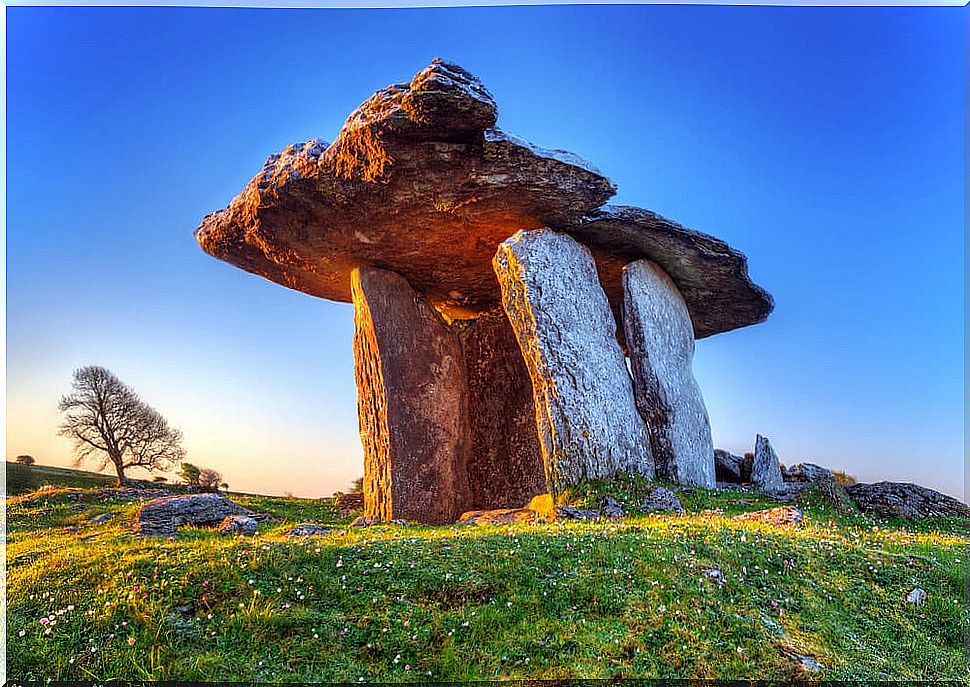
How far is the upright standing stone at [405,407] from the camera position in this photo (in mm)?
13914

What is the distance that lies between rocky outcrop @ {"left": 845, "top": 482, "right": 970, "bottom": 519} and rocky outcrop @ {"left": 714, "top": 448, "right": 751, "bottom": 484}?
138 inches

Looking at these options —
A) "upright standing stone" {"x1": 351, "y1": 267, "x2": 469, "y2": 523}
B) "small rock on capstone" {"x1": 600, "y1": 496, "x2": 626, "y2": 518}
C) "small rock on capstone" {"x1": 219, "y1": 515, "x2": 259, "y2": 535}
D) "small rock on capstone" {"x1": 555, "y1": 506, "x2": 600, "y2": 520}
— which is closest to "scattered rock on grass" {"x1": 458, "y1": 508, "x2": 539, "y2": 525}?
"small rock on capstone" {"x1": 555, "y1": 506, "x2": 600, "y2": 520}

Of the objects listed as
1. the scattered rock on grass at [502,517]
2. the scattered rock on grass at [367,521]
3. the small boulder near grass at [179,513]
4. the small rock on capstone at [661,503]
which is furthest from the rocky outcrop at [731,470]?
the small boulder near grass at [179,513]

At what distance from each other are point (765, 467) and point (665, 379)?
9.14 feet

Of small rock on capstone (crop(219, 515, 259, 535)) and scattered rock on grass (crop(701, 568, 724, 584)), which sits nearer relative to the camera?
scattered rock on grass (crop(701, 568, 724, 584))

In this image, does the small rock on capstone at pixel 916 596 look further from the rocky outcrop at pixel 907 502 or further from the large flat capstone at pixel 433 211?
the large flat capstone at pixel 433 211

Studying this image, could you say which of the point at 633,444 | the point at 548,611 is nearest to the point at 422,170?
the point at 633,444

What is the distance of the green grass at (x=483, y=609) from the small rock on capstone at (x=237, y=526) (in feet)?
4.70

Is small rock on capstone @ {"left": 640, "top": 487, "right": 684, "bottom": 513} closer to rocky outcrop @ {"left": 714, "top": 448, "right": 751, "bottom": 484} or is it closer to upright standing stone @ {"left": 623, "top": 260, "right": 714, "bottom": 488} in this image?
upright standing stone @ {"left": 623, "top": 260, "right": 714, "bottom": 488}

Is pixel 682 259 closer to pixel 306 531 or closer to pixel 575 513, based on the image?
pixel 575 513

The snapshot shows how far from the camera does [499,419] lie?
1669 centimetres

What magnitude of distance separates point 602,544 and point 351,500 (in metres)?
10.4

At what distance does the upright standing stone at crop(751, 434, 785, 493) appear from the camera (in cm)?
1428

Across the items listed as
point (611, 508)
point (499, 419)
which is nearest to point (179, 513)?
point (611, 508)
